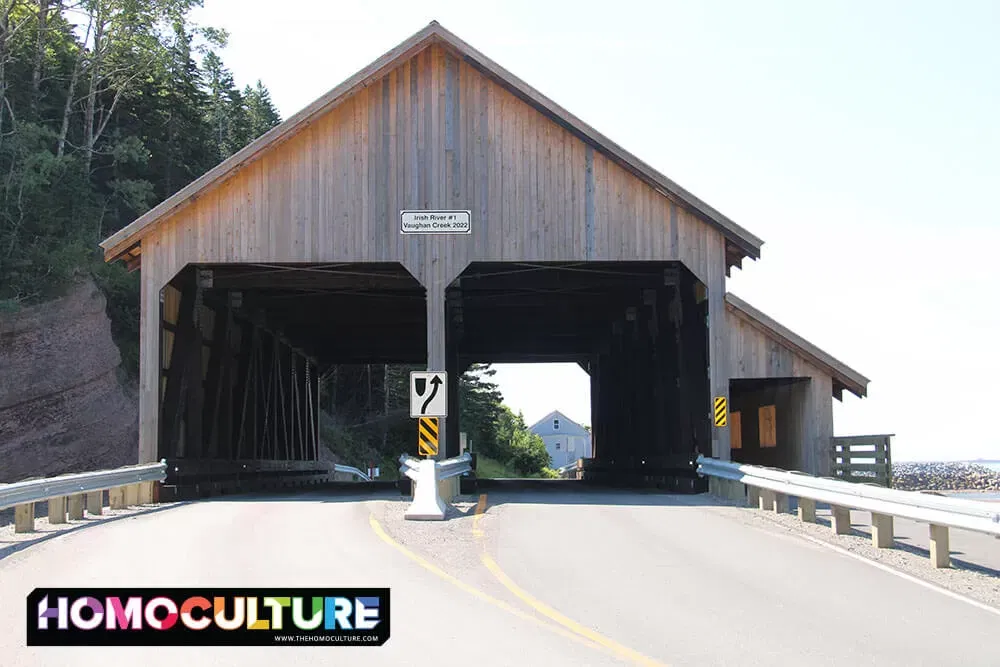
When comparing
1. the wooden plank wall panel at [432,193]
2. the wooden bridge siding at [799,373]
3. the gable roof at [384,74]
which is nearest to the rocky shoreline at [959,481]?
the wooden bridge siding at [799,373]

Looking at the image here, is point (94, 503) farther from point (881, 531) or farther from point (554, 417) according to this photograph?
point (554, 417)

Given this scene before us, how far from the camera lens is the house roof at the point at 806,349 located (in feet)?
77.4

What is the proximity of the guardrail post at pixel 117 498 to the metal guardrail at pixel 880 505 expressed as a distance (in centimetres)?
969

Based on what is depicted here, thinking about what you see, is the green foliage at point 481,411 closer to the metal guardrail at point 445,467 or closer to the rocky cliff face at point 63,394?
the rocky cliff face at point 63,394

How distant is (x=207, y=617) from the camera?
27.8 ft

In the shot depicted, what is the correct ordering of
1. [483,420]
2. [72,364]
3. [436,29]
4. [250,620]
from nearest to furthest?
[250,620]
[436,29]
[72,364]
[483,420]

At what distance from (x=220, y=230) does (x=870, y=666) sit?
17838 millimetres

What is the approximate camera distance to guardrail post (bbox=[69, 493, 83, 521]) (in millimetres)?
16547

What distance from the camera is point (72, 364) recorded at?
113 ft

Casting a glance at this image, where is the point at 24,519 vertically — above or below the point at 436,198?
below

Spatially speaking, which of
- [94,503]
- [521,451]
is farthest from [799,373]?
[521,451]

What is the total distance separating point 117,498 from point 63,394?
52.2 ft

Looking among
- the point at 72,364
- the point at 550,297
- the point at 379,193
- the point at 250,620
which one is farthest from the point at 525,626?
the point at 72,364

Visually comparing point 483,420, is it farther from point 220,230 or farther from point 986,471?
point 220,230
